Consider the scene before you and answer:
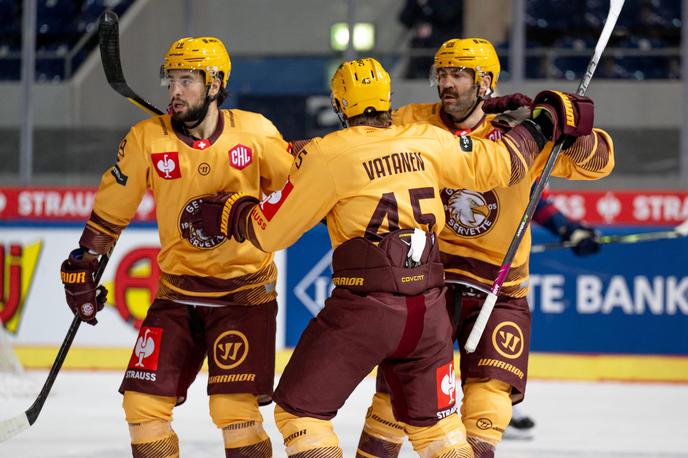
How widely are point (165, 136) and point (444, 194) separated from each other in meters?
0.85

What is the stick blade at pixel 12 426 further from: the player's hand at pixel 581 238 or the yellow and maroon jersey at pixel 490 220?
the player's hand at pixel 581 238

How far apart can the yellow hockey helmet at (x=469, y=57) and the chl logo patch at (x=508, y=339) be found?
0.75 meters

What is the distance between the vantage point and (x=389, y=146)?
2914 millimetres

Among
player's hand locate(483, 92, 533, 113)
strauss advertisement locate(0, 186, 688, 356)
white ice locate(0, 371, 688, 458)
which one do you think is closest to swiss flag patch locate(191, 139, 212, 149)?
player's hand locate(483, 92, 533, 113)

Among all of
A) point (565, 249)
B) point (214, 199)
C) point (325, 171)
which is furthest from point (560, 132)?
point (565, 249)

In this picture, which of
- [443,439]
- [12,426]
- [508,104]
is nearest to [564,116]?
[508,104]

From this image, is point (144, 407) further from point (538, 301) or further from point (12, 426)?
point (538, 301)

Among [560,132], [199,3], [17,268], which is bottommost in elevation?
[17,268]

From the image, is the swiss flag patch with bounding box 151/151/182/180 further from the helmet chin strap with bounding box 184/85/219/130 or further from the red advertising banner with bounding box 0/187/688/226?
the red advertising banner with bounding box 0/187/688/226

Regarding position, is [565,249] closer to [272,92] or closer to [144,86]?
[272,92]

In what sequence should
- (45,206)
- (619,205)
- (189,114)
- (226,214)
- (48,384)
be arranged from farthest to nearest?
(45,206) < (619,205) < (48,384) < (189,114) < (226,214)

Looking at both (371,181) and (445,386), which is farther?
(445,386)

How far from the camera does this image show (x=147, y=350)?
336 centimetres

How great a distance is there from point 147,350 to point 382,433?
742 millimetres
